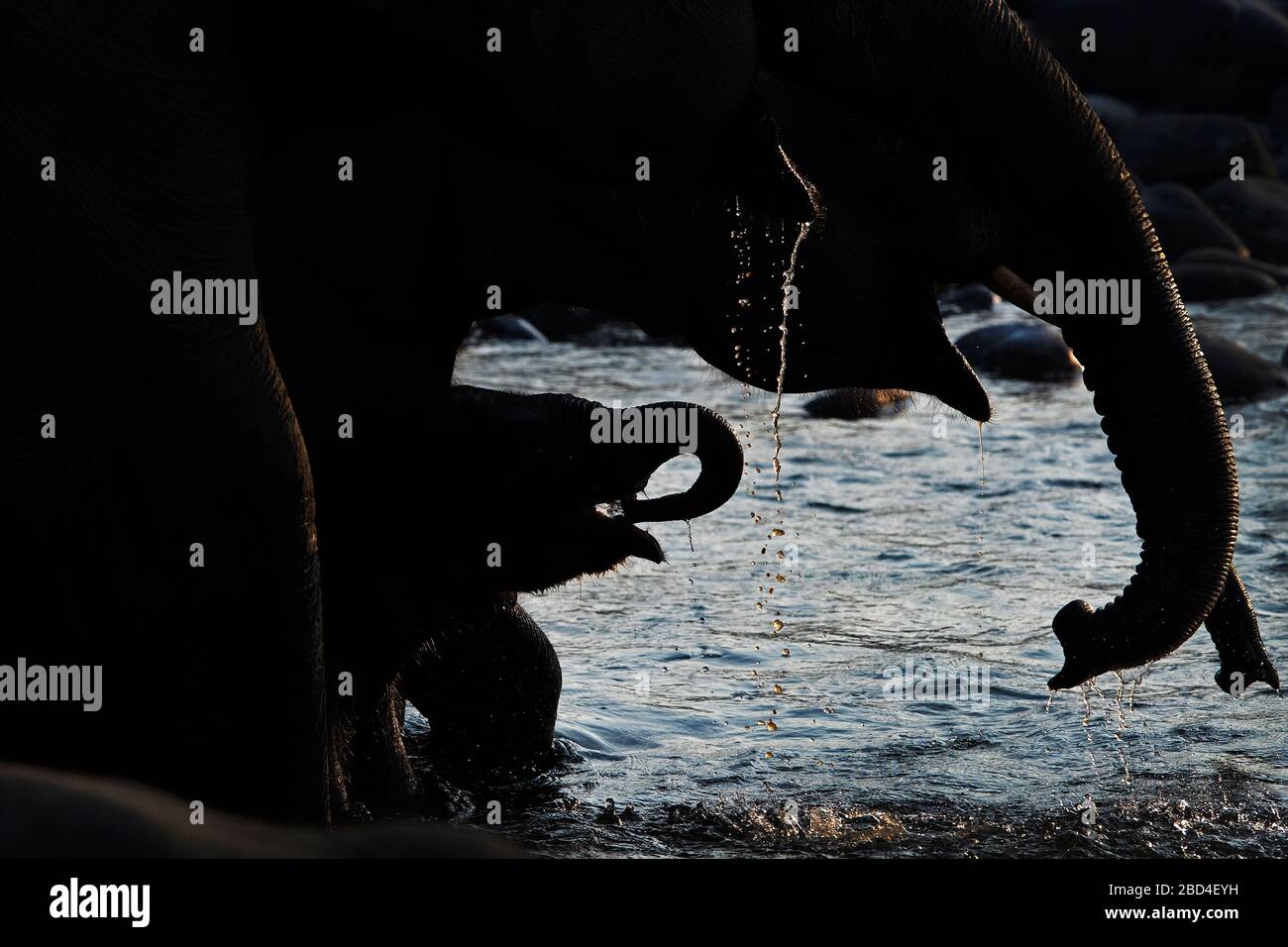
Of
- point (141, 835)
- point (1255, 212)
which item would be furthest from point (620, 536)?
point (1255, 212)

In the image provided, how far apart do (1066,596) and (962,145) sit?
15.0 ft

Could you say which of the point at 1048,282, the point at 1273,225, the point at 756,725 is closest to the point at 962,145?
the point at 1048,282

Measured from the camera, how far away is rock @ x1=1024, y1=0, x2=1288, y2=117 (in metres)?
27.6

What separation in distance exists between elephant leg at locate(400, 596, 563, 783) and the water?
15cm

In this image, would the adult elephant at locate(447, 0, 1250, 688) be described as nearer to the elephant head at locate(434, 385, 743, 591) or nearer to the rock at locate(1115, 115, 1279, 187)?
the elephant head at locate(434, 385, 743, 591)

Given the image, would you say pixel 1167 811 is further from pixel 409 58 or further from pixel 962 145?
pixel 409 58

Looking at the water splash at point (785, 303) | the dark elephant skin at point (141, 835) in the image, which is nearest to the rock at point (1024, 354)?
the water splash at point (785, 303)

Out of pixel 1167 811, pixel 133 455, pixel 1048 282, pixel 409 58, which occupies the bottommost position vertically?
pixel 1167 811

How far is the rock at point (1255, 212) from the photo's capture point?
77.0 ft

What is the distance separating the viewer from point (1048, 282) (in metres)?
5.42

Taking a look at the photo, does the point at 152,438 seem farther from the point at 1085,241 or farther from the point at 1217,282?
the point at 1217,282

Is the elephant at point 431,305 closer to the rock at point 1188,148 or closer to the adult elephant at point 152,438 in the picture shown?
the adult elephant at point 152,438

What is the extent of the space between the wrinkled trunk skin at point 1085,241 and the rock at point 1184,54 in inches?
909

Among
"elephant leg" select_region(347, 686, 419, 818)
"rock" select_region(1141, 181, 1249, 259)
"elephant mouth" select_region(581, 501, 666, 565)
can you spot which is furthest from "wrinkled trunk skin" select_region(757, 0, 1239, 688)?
"rock" select_region(1141, 181, 1249, 259)
